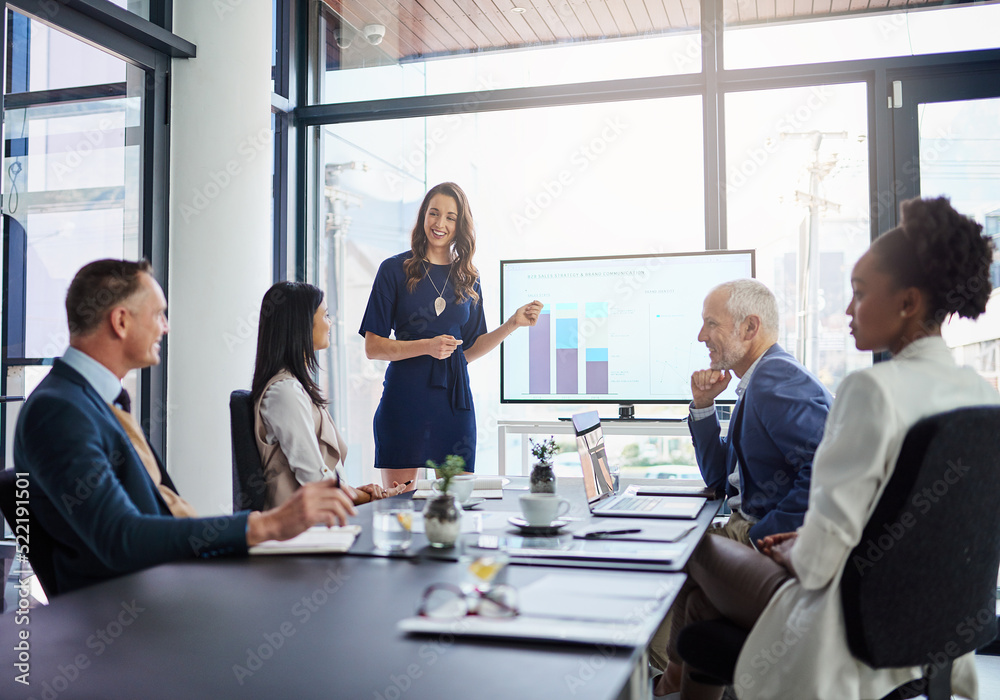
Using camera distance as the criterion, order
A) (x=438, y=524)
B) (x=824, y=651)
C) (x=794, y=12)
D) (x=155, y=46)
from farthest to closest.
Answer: (x=794, y=12) → (x=155, y=46) → (x=438, y=524) → (x=824, y=651)

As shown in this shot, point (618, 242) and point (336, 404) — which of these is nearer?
point (618, 242)

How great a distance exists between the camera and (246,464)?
7.48 feet

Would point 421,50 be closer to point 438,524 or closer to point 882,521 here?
point 438,524

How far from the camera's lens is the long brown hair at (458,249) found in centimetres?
340

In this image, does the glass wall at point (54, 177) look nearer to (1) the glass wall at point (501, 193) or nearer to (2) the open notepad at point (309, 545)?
(1) the glass wall at point (501, 193)

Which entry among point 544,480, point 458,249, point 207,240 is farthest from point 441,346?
point 207,240

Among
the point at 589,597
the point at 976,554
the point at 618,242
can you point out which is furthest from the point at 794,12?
the point at 589,597

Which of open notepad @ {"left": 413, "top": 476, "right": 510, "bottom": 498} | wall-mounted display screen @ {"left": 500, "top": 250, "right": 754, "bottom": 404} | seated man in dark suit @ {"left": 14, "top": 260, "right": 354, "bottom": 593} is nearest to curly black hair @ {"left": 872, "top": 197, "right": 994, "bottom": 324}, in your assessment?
seated man in dark suit @ {"left": 14, "top": 260, "right": 354, "bottom": 593}

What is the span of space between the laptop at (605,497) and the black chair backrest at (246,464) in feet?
2.98

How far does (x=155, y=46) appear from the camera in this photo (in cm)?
366

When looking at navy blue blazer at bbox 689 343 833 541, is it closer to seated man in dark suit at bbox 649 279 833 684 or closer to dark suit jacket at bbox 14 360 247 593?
seated man in dark suit at bbox 649 279 833 684

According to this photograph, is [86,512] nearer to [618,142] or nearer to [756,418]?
[756,418]

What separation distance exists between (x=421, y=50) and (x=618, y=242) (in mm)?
1545

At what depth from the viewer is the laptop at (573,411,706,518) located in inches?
81.0
